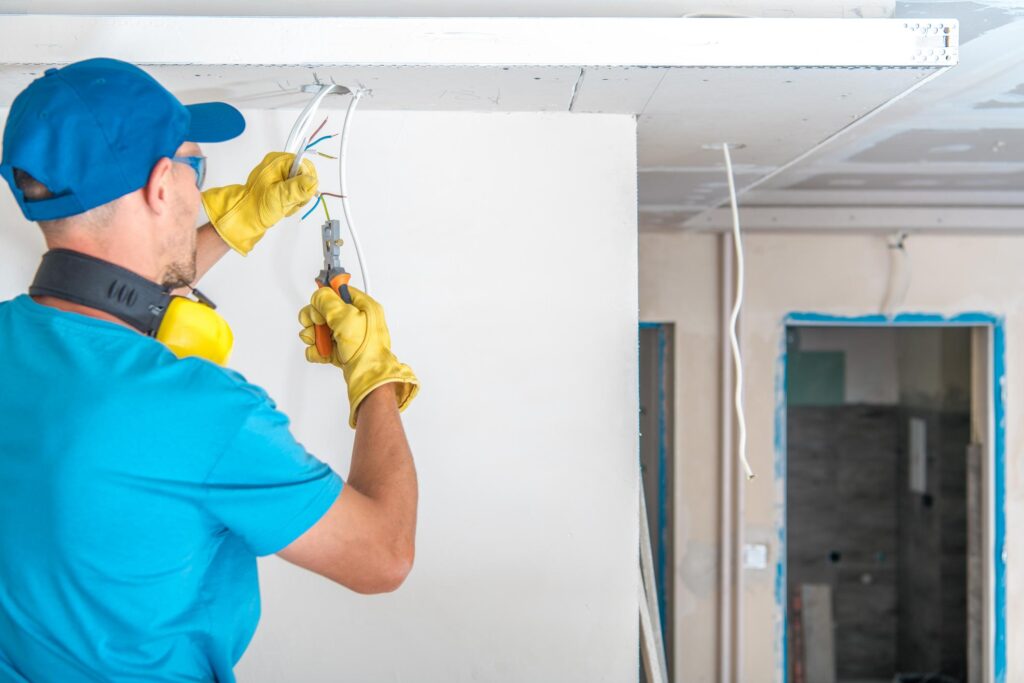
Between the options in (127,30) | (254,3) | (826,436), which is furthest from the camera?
(826,436)

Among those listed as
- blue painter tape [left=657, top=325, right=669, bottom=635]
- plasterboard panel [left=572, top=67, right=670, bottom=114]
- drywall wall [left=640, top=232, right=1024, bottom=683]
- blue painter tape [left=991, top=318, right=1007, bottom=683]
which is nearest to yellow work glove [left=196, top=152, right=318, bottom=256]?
plasterboard panel [left=572, top=67, right=670, bottom=114]

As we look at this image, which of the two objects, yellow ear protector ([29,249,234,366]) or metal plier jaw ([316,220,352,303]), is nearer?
yellow ear protector ([29,249,234,366])

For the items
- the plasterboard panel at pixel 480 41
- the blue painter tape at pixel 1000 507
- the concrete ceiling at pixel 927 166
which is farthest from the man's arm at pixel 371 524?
the blue painter tape at pixel 1000 507

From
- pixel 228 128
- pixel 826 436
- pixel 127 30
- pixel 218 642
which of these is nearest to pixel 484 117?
pixel 228 128

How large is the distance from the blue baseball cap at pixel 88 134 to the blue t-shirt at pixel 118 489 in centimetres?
15

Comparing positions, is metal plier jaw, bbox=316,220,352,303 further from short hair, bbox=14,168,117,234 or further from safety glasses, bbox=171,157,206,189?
short hair, bbox=14,168,117,234

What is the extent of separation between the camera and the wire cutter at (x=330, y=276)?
1.45m

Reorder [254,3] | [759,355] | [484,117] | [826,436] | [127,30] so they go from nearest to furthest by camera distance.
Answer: [127,30] → [254,3] → [484,117] → [759,355] → [826,436]

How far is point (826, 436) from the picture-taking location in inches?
271

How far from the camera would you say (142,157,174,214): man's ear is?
43.6 inches

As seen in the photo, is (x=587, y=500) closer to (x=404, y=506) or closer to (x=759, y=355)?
(x=404, y=506)

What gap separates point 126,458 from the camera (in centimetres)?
101

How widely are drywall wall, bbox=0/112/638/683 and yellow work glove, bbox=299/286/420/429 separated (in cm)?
28

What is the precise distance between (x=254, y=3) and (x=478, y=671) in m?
1.23
